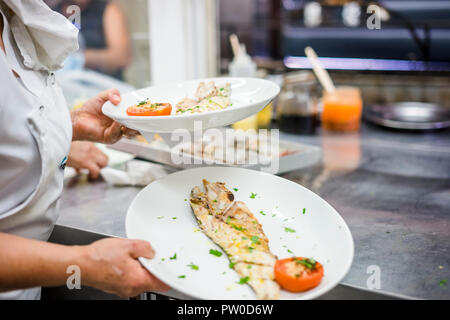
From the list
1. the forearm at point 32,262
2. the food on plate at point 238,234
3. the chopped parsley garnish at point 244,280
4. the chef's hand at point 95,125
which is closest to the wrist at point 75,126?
the chef's hand at point 95,125

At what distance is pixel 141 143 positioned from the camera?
5.74ft

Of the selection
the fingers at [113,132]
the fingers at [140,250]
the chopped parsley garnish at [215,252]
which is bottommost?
the chopped parsley garnish at [215,252]

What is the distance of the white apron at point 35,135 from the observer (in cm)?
96

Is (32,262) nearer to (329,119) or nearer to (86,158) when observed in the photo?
(86,158)

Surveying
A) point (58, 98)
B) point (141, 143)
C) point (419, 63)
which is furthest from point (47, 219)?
point (419, 63)

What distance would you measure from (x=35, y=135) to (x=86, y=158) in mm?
735

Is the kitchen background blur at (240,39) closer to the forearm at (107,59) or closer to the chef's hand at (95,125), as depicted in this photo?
the forearm at (107,59)

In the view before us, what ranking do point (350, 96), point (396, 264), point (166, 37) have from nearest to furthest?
point (396, 264), point (350, 96), point (166, 37)

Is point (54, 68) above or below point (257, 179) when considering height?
above

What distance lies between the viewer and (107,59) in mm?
2961

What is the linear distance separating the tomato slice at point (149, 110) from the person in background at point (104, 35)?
5.81 ft

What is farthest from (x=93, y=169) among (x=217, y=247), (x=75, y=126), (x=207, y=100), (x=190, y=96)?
(x=217, y=247)

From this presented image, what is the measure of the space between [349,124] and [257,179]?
126 centimetres

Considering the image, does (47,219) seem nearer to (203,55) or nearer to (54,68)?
(54,68)
